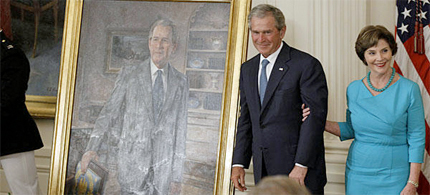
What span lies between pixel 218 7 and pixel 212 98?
0.76 m

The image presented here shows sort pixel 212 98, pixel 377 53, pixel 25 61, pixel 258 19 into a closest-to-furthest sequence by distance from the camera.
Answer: pixel 377 53, pixel 258 19, pixel 212 98, pixel 25 61

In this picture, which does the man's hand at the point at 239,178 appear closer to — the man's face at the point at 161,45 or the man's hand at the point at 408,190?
the man's hand at the point at 408,190

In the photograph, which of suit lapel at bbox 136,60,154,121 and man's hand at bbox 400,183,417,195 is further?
suit lapel at bbox 136,60,154,121

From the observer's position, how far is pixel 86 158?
4.25 metres

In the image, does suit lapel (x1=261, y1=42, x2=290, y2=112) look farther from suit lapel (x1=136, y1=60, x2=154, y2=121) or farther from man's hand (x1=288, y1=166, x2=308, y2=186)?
suit lapel (x1=136, y1=60, x2=154, y2=121)

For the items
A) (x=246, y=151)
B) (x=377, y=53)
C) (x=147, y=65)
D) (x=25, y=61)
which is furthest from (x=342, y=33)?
(x=25, y=61)

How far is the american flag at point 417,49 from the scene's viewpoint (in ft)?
12.2

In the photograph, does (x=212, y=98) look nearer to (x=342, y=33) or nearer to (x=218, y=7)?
Answer: (x=218, y=7)

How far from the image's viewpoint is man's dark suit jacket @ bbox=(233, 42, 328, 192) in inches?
123

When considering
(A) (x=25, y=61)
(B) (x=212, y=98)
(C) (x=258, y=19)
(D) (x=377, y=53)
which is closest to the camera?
(D) (x=377, y=53)

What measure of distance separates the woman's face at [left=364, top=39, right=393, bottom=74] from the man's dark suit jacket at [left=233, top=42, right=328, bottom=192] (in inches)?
12.3

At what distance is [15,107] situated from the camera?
425 cm

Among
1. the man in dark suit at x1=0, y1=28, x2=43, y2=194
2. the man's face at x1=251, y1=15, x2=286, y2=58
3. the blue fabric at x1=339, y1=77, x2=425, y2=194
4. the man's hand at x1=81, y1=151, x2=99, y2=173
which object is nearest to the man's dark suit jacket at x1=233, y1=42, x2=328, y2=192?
the man's face at x1=251, y1=15, x2=286, y2=58

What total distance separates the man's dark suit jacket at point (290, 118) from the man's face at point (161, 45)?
1061 mm
